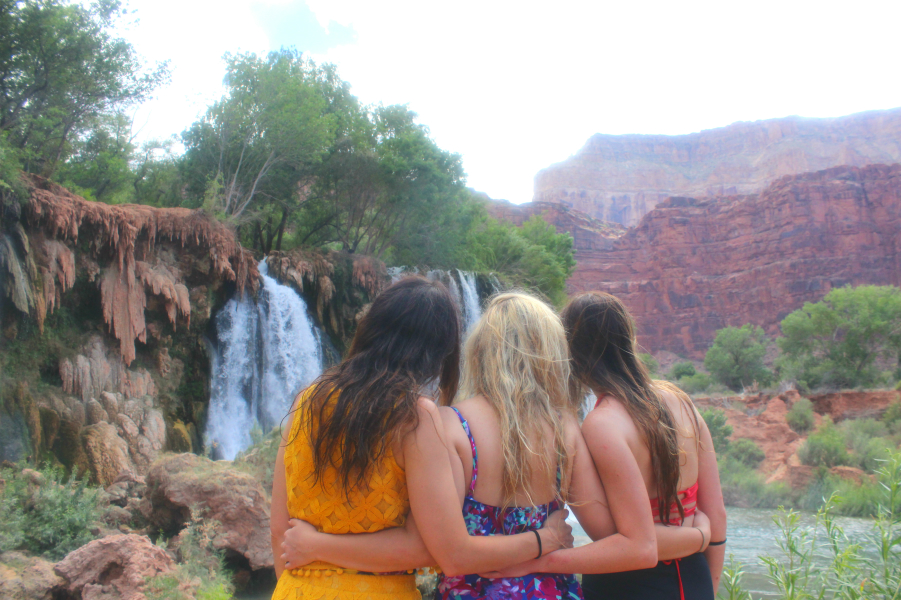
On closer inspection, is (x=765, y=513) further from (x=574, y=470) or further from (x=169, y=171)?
(x=169, y=171)

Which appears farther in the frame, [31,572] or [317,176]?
[317,176]

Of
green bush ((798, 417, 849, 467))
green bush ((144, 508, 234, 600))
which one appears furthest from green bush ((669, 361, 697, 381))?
green bush ((144, 508, 234, 600))

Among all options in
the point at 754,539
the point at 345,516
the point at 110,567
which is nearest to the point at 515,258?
the point at 754,539

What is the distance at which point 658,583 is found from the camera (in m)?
1.92

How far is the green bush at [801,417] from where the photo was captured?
23.1 m

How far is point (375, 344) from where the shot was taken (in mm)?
1742

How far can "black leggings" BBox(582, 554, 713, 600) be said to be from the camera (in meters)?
1.91

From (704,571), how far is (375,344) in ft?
4.57

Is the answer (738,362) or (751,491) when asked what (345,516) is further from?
(738,362)

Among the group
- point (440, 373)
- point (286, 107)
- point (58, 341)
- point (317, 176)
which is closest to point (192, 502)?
point (440, 373)

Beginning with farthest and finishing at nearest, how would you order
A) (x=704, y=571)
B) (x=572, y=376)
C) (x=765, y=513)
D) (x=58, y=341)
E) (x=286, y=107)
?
(x=286, y=107) < (x=765, y=513) < (x=58, y=341) < (x=572, y=376) < (x=704, y=571)

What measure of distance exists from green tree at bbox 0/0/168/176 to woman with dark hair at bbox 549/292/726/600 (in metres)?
13.7

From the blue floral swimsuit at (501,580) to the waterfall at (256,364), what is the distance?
1341 centimetres

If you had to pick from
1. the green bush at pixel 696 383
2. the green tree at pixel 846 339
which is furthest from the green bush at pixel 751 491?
the green bush at pixel 696 383
